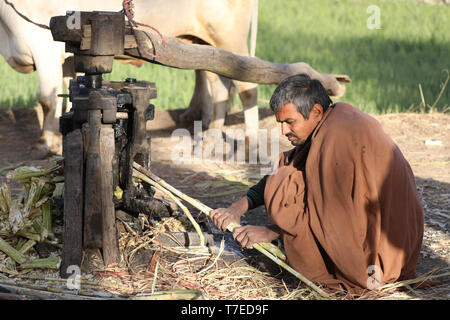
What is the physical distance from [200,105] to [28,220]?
4.12 meters

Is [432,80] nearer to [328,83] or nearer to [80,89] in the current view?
[328,83]

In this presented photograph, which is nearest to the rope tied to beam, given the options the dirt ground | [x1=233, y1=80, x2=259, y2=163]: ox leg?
the dirt ground

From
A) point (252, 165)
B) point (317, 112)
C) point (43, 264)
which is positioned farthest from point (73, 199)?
point (252, 165)

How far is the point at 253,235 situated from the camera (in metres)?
3.31

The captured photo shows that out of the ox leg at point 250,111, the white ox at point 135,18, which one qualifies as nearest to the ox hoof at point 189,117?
the white ox at point 135,18

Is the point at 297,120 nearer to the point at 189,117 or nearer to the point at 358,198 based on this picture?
the point at 358,198

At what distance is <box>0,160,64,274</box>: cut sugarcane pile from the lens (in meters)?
3.36

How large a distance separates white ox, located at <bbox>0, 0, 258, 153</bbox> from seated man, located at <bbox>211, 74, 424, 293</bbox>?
3.35 m

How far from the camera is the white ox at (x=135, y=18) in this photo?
244 inches

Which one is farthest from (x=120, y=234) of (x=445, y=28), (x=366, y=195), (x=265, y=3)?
(x=265, y=3)

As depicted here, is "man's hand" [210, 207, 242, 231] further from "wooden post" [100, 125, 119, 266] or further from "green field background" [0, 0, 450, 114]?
"green field background" [0, 0, 450, 114]

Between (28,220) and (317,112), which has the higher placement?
(317,112)

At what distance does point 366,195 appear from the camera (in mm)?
3045
